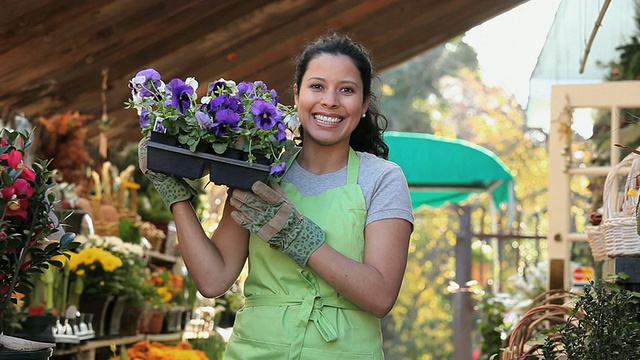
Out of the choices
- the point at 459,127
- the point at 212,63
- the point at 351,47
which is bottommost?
the point at 351,47

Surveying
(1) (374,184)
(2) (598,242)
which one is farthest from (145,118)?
(2) (598,242)

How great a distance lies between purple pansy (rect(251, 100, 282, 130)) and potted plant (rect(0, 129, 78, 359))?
43 cm

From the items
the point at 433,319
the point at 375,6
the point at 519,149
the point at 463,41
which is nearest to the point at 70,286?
the point at 375,6

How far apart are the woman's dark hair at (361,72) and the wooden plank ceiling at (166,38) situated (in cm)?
224

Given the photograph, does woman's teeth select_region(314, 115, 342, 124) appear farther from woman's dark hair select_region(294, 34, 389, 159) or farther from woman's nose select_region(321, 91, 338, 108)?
woman's dark hair select_region(294, 34, 389, 159)

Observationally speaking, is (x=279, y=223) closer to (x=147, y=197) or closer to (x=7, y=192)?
(x=7, y=192)

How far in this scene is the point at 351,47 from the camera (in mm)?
2227

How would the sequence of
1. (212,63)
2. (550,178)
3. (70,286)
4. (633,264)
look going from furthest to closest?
(212,63), (550,178), (70,286), (633,264)

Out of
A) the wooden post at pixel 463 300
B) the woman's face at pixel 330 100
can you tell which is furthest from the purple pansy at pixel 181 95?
the wooden post at pixel 463 300

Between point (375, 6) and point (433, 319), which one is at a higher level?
point (375, 6)

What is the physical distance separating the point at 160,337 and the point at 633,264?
300 cm

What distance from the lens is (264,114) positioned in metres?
2.04

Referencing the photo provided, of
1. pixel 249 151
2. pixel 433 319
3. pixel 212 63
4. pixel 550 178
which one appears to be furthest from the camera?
pixel 433 319

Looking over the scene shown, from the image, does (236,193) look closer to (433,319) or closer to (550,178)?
(550,178)
